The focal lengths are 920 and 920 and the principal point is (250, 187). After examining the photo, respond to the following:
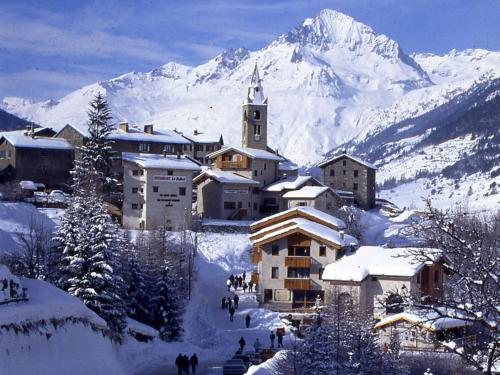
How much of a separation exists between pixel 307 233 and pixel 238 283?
5421 mm

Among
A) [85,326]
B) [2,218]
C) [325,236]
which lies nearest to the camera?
[85,326]

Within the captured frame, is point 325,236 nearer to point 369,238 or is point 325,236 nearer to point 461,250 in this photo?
point 369,238

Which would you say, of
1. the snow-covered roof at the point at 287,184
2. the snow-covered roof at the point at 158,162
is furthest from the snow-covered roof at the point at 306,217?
the snow-covered roof at the point at 287,184

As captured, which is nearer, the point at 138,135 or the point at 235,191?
the point at 235,191

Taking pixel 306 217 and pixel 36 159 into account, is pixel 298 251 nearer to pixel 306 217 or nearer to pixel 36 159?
pixel 306 217

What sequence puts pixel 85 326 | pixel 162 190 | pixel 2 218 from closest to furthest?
1. pixel 85 326
2. pixel 2 218
3. pixel 162 190

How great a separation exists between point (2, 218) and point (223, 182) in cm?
1967

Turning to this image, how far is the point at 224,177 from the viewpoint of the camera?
243ft

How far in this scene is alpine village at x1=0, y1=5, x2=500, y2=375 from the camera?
16.9 meters

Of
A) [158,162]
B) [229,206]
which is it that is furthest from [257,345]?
[229,206]

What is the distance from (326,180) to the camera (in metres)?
95.9

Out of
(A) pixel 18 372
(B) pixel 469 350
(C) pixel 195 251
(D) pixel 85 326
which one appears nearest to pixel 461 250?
(B) pixel 469 350

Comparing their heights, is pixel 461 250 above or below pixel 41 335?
above

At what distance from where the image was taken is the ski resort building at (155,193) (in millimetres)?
68312
